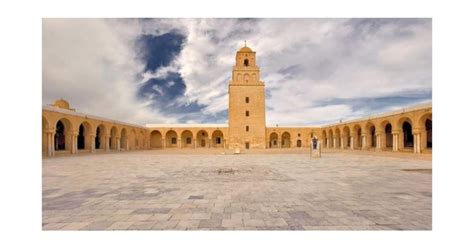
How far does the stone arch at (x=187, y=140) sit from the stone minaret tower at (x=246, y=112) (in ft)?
34.6

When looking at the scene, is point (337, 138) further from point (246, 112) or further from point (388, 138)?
point (246, 112)

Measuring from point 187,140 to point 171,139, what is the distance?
243cm

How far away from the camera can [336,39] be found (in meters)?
6.75

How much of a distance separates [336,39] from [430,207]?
4.79 meters

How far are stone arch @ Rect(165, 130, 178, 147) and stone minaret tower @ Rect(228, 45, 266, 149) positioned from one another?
38.5ft

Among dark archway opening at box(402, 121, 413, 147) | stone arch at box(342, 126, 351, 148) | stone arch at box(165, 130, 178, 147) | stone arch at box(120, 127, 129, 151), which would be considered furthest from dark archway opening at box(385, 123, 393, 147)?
stone arch at box(120, 127, 129, 151)

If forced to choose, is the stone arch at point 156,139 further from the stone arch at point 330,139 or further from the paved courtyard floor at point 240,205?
the paved courtyard floor at point 240,205

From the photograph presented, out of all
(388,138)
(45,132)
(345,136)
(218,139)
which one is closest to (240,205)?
(45,132)

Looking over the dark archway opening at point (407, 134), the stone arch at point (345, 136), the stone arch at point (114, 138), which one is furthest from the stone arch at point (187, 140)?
the dark archway opening at point (407, 134)

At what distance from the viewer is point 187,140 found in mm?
37094

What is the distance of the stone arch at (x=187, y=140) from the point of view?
36338 mm

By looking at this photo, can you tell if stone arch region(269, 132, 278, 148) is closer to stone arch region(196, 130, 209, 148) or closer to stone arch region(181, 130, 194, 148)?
stone arch region(196, 130, 209, 148)

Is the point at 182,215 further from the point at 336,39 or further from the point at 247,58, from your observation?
the point at 247,58
